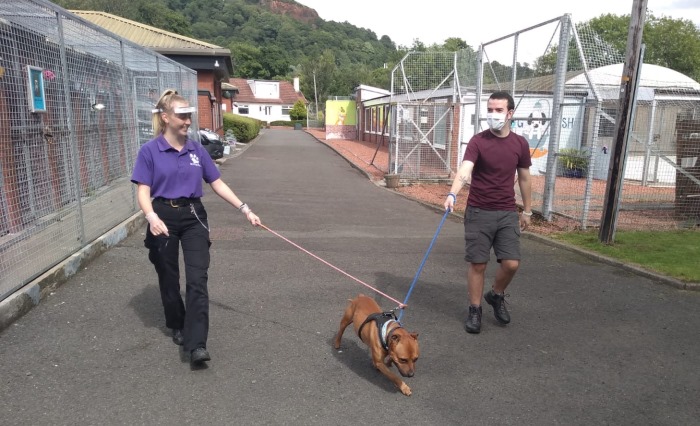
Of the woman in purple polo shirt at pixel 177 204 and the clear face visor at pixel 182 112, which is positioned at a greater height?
the clear face visor at pixel 182 112

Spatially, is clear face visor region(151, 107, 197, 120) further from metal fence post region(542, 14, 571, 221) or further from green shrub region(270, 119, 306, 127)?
green shrub region(270, 119, 306, 127)

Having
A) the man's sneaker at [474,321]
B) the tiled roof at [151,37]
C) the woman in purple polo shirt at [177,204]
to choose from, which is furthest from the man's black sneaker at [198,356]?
the tiled roof at [151,37]

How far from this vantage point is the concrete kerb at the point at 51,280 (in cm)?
401

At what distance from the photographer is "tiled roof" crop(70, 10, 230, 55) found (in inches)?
848

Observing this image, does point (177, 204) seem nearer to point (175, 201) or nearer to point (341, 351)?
point (175, 201)

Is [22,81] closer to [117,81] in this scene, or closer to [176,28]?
[117,81]

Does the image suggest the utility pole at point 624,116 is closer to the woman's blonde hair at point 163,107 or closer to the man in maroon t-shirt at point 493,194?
the man in maroon t-shirt at point 493,194

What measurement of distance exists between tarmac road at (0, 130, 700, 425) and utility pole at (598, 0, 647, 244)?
936 mm

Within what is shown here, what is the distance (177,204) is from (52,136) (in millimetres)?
2899

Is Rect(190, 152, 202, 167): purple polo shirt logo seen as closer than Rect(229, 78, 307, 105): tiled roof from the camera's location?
Yes

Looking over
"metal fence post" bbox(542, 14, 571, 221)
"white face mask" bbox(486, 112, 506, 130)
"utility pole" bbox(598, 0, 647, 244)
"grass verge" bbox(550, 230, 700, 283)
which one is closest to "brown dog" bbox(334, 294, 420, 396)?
"white face mask" bbox(486, 112, 506, 130)

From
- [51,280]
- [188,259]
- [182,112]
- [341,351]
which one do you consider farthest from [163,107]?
Result: [51,280]

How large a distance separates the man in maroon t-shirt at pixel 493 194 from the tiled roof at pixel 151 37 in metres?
20.0

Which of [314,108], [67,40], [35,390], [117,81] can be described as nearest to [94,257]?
[67,40]
